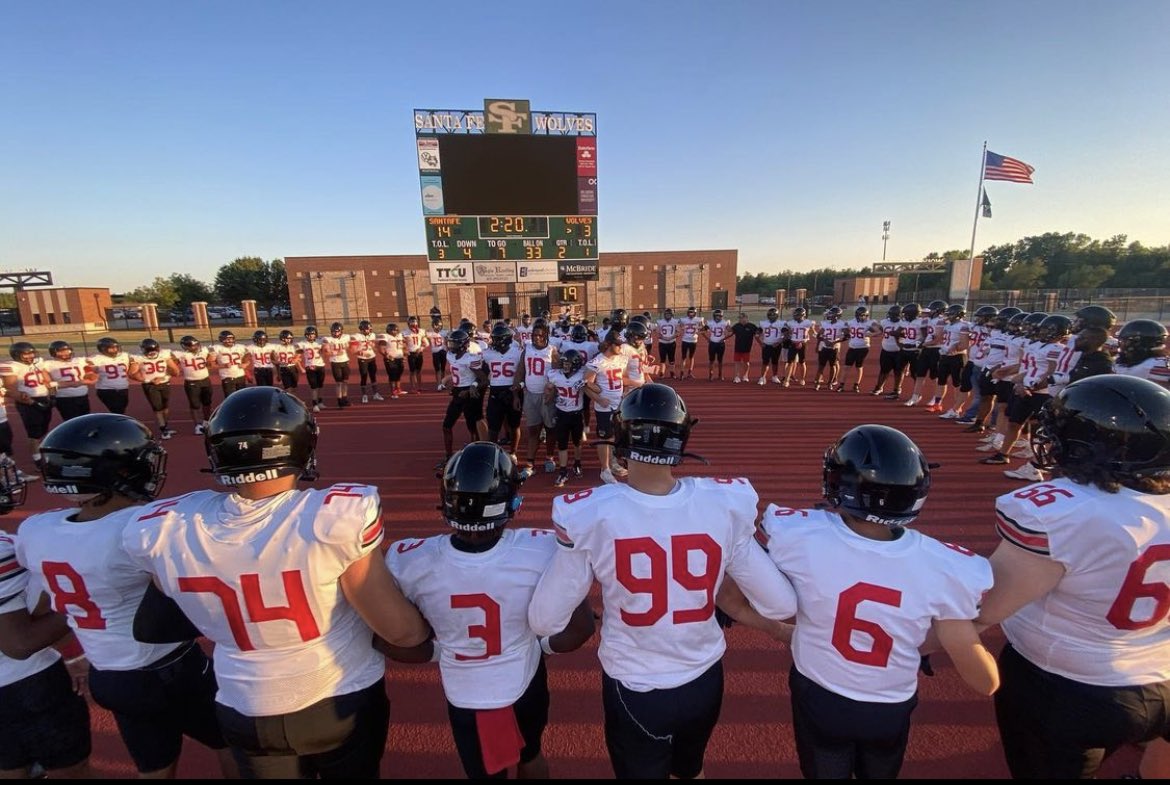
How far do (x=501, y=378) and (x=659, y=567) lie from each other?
631 centimetres

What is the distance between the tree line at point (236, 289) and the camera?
60.0 m

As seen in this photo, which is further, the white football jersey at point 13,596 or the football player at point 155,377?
the football player at point 155,377

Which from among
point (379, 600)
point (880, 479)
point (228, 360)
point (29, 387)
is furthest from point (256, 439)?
point (228, 360)

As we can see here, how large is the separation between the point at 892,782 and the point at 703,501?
4.15 ft

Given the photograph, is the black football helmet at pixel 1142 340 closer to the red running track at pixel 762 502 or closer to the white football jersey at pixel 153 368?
the red running track at pixel 762 502

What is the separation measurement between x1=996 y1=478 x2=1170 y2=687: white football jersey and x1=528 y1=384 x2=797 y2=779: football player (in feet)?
3.21

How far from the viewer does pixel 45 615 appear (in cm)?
221

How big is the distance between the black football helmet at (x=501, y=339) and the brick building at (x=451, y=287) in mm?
34480

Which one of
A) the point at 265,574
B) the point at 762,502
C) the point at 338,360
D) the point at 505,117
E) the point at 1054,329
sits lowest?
the point at 762,502

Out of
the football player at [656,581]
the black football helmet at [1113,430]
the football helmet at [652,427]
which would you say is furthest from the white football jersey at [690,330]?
the football player at [656,581]

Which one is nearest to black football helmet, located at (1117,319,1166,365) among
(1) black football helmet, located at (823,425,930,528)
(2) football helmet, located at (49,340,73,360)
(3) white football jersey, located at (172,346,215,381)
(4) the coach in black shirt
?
(1) black football helmet, located at (823,425,930,528)

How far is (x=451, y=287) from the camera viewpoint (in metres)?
46.7

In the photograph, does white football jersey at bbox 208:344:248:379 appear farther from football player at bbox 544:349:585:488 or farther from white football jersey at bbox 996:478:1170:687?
white football jersey at bbox 996:478:1170:687

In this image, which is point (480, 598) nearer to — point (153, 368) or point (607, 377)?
point (607, 377)
